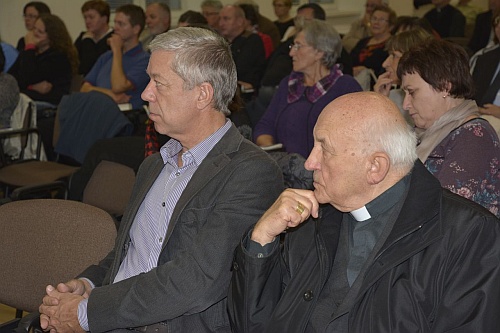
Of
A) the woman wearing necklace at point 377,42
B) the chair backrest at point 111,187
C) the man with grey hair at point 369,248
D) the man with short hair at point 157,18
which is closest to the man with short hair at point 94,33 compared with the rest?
the man with short hair at point 157,18

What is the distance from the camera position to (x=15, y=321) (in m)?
2.47

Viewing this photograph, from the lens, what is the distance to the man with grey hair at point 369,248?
177 centimetres

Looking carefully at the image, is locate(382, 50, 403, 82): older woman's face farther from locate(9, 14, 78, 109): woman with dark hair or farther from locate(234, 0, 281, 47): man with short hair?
locate(234, 0, 281, 47): man with short hair

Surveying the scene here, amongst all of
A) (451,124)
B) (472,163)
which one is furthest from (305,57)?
(472,163)

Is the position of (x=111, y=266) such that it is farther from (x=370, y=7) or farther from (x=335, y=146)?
(x=370, y=7)

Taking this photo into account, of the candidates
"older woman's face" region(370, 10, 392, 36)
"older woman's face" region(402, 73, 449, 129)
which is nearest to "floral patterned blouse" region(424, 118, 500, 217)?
"older woman's face" region(402, 73, 449, 129)

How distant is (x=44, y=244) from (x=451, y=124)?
1449mm

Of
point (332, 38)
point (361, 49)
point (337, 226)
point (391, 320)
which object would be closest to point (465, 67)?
point (337, 226)

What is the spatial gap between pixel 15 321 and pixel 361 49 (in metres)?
5.38

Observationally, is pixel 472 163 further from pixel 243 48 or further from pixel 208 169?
pixel 243 48

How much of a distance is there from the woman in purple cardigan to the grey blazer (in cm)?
195

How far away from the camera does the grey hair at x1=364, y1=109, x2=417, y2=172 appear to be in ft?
5.99

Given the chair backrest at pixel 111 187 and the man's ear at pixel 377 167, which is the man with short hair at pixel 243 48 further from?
the man's ear at pixel 377 167

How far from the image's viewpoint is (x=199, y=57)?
2.24 metres
